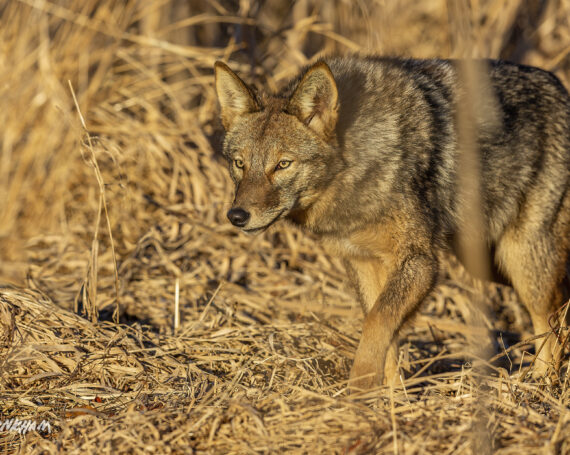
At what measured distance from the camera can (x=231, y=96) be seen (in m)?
4.23

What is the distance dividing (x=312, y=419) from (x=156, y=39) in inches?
205

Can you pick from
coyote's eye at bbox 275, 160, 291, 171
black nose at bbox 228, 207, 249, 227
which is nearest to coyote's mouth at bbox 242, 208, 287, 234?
black nose at bbox 228, 207, 249, 227

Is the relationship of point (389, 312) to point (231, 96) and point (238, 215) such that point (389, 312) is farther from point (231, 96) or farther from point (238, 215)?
point (231, 96)

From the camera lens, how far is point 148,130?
21.9 ft

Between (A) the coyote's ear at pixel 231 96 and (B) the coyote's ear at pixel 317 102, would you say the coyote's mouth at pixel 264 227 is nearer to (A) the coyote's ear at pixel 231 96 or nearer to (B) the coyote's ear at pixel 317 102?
(B) the coyote's ear at pixel 317 102

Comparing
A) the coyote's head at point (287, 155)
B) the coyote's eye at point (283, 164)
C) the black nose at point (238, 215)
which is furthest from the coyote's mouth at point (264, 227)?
the coyote's eye at point (283, 164)

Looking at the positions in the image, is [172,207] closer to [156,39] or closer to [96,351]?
[156,39]

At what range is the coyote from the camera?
3.86 m

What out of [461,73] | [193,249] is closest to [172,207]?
[193,249]

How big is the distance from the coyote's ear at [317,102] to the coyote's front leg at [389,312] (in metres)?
0.93

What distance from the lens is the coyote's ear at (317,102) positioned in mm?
3770

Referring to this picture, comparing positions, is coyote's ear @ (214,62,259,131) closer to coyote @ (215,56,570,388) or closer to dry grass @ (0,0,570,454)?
coyote @ (215,56,570,388)

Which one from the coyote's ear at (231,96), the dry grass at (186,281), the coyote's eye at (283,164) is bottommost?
the dry grass at (186,281)

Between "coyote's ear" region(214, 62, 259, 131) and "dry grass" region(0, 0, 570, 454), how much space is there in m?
0.81
